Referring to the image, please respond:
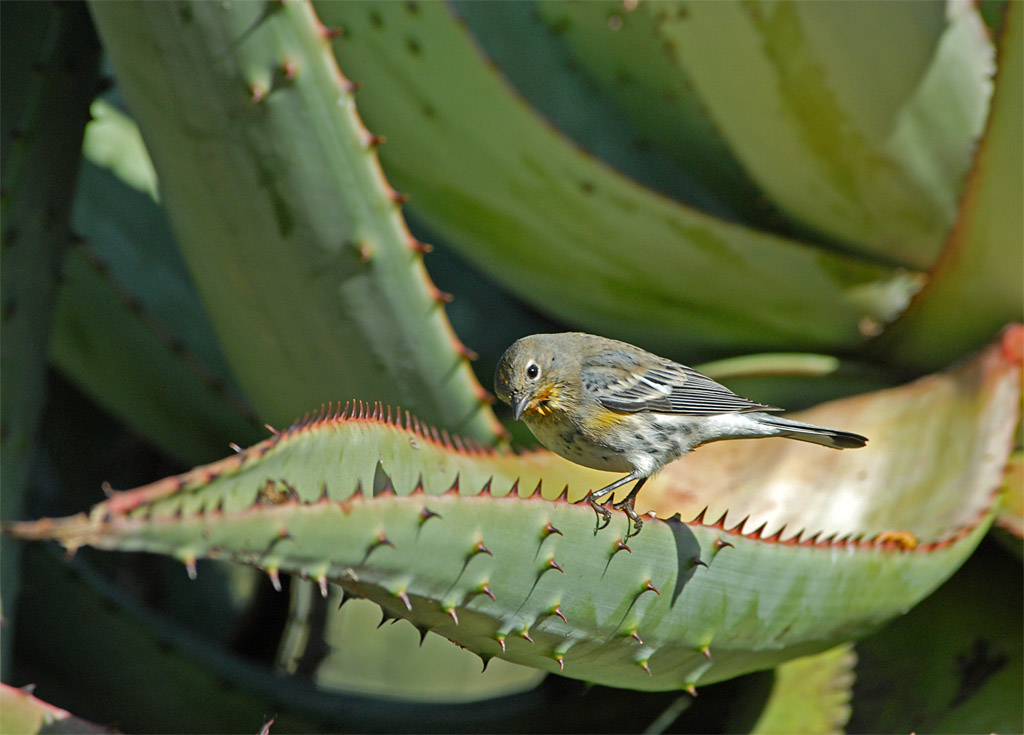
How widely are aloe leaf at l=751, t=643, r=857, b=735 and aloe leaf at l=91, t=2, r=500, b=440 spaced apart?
31.4 inches

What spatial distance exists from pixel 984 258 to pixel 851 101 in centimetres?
50

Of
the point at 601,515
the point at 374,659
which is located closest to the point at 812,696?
the point at 601,515

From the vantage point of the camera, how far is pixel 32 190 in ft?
6.41

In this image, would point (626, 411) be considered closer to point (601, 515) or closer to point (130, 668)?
point (601, 515)

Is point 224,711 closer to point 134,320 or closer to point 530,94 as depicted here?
point 134,320

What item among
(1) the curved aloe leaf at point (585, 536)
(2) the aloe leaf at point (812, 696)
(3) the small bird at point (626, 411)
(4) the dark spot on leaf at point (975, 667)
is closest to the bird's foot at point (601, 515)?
(1) the curved aloe leaf at point (585, 536)

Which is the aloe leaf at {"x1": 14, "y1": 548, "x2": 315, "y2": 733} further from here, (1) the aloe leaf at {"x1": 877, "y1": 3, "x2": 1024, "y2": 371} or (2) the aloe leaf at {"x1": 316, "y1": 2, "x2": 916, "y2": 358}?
(1) the aloe leaf at {"x1": 877, "y1": 3, "x2": 1024, "y2": 371}

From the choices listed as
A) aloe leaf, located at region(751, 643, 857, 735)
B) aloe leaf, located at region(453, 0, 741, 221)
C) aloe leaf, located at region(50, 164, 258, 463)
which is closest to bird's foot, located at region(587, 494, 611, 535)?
aloe leaf, located at region(751, 643, 857, 735)

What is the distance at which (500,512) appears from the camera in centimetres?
121

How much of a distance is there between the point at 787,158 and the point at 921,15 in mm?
442

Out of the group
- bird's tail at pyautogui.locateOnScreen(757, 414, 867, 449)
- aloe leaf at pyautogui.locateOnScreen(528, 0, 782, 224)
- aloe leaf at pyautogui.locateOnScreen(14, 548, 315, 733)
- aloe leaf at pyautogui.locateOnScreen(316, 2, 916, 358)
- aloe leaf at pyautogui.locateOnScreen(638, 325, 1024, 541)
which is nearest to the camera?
bird's tail at pyautogui.locateOnScreen(757, 414, 867, 449)

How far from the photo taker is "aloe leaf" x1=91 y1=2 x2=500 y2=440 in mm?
1638

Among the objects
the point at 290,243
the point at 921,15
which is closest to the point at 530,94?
the point at 921,15

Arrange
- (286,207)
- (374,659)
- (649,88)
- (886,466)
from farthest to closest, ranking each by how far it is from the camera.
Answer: (374,659), (649,88), (886,466), (286,207)
